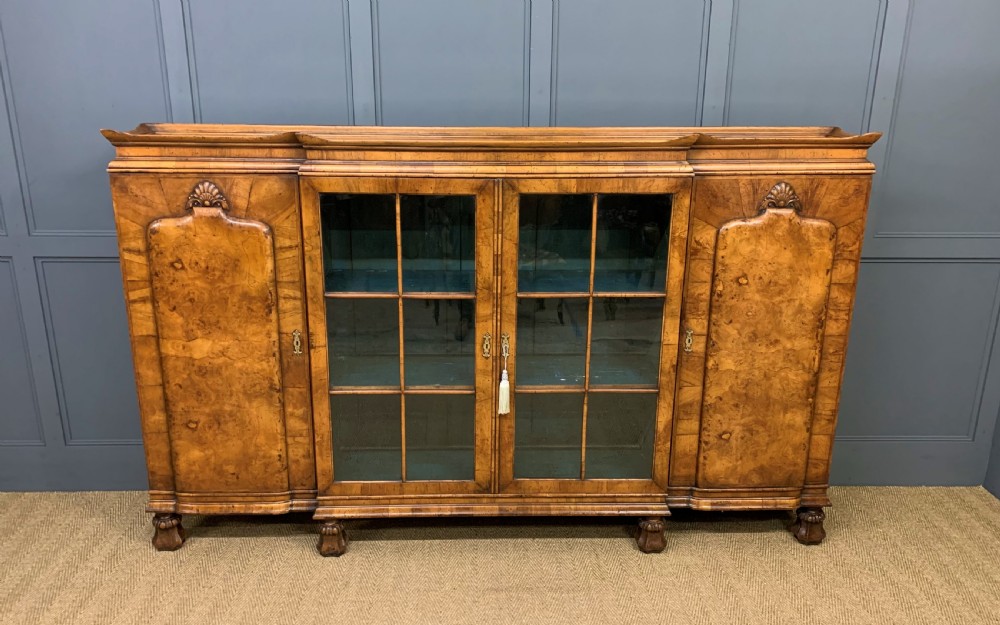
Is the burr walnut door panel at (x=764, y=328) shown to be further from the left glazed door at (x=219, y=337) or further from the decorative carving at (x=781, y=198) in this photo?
the left glazed door at (x=219, y=337)

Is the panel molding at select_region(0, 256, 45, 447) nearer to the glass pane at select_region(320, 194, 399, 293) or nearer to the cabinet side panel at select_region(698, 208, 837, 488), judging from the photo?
the glass pane at select_region(320, 194, 399, 293)

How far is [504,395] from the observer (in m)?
1.87

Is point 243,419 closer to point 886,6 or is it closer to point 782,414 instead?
point 782,414

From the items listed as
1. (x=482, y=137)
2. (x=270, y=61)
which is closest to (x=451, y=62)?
(x=482, y=137)

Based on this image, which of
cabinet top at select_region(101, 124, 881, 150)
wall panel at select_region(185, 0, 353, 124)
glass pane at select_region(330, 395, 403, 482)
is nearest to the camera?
cabinet top at select_region(101, 124, 881, 150)

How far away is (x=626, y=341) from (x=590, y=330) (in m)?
0.12

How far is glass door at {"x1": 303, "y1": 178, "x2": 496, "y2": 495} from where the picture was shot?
176cm

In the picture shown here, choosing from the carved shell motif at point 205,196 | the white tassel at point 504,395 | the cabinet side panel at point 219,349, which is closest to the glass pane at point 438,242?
the white tassel at point 504,395

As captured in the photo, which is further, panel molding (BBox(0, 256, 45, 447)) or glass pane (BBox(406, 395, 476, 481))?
panel molding (BBox(0, 256, 45, 447))

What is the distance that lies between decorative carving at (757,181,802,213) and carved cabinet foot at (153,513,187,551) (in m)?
2.00

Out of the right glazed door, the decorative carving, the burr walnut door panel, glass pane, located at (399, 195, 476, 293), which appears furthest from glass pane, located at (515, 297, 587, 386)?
the decorative carving

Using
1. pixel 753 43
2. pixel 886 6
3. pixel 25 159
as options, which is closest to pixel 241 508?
pixel 25 159

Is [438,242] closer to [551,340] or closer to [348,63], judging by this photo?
[551,340]

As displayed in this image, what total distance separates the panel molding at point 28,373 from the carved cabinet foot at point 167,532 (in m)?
0.69
